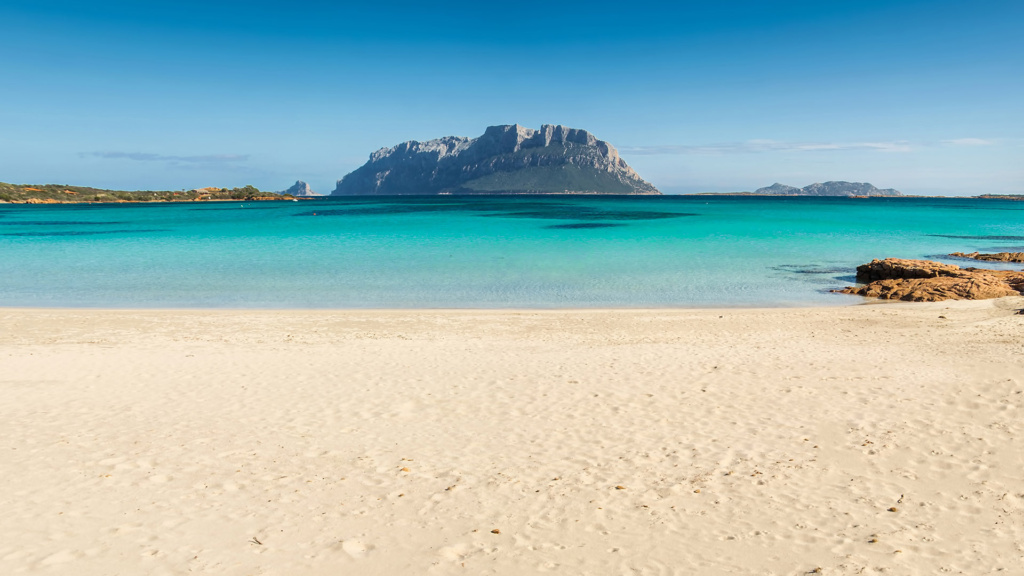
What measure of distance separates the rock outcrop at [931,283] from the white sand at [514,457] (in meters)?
6.62

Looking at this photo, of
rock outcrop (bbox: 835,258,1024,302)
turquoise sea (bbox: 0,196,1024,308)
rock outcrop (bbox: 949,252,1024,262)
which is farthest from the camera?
rock outcrop (bbox: 949,252,1024,262)

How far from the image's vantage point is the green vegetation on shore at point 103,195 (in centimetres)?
12591

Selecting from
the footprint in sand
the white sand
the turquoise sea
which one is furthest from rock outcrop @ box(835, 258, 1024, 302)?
the footprint in sand

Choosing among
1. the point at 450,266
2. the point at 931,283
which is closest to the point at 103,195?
the point at 450,266

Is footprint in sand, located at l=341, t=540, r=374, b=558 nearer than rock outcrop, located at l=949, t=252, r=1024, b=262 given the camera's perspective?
Yes

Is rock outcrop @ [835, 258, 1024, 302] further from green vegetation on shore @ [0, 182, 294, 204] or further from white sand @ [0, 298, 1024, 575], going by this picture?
green vegetation on shore @ [0, 182, 294, 204]

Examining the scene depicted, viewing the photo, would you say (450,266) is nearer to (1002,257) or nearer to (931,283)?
(931,283)

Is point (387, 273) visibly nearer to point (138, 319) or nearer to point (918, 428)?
point (138, 319)

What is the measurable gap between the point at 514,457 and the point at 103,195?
162 metres

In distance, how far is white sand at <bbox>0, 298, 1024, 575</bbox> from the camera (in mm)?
4684

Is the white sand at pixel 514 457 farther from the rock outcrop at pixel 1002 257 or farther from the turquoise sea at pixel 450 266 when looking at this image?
the rock outcrop at pixel 1002 257

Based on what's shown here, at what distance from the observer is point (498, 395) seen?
868cm

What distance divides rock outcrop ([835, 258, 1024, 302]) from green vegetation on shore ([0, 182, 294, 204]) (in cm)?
15200

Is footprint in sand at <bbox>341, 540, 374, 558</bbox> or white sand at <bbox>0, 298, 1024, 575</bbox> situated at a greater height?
white sand at <bbox>0, 298, 1024, 575</bbox>
